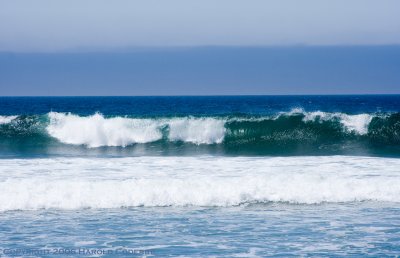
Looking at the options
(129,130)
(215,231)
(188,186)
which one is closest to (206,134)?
(129,130)

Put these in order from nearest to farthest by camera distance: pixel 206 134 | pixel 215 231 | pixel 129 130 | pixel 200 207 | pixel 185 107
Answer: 1. pixel 215 231
2. pixel 200 207
3. pixel 206 134
4. pixel 129 130
5. pixel 185 107

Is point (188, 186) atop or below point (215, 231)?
atop

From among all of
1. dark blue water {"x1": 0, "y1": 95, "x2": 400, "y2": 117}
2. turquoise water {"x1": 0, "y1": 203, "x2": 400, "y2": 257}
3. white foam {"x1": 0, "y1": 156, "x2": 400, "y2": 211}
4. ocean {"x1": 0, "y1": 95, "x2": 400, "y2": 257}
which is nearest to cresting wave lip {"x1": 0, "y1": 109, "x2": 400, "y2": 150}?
ocean {"x1": 0, "y1": 95, "x2": 400, "y2": 257}

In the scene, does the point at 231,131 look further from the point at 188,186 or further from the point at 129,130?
the point at 188,186

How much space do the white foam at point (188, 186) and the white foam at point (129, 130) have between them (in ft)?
28.4

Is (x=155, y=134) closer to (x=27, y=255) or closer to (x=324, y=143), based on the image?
(x=324, y=143)

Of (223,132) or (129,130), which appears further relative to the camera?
(129,130)

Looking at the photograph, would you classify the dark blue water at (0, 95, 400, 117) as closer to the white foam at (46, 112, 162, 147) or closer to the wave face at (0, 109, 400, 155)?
the white foam at (46, 112, 162, 147)

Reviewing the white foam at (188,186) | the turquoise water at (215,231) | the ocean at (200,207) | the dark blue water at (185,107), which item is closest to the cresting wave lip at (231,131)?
the ocean at (200,207)

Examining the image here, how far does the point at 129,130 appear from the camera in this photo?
22.5 metres

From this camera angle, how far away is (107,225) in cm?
859

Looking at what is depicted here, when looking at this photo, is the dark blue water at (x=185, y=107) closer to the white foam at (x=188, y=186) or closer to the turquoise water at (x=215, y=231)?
the white foam at (x=188, y=186)

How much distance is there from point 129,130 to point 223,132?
3553 mm

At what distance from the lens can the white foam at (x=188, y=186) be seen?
1023cm
